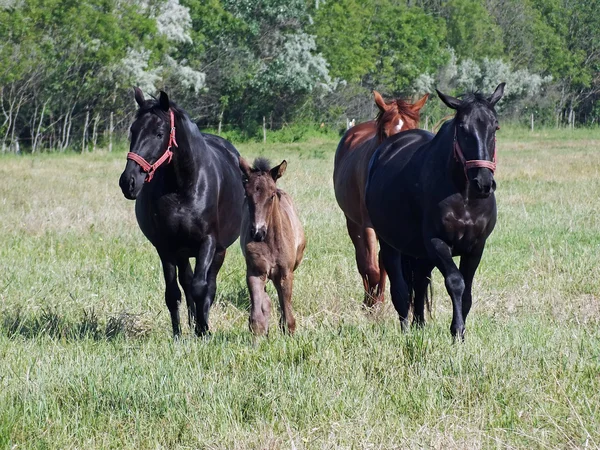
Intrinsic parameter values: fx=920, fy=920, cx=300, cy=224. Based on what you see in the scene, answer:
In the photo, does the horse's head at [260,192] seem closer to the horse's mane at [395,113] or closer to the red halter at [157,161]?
the red halter at [157,161]

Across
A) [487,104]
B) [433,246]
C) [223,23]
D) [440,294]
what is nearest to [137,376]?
[433,246]

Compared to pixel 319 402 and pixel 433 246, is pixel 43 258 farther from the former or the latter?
pixel 319 402

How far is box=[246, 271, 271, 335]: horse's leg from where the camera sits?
6.76 metres

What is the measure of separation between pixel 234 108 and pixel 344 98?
978 centimetres

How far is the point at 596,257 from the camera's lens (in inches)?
373

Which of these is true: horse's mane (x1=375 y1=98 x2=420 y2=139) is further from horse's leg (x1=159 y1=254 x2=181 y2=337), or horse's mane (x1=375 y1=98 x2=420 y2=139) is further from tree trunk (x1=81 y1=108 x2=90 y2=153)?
tree trunk (x1=81 y1=108 x2=90 y2=153)

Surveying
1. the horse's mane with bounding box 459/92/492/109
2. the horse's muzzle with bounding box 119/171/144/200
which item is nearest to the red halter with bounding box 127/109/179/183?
the horse's muzzle with bounding box 119/171/144/200

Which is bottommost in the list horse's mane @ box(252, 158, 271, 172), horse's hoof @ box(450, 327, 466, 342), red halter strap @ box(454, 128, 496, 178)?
horse's hoof @ box(450, 327, 466, 342)

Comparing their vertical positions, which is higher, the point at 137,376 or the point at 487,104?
the point at 487,104

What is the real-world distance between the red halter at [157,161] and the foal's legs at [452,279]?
2004mm

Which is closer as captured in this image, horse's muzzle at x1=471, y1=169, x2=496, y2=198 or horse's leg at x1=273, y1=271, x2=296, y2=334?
horse's muzzle at x1=471, y1=169, x2=496, y2=198

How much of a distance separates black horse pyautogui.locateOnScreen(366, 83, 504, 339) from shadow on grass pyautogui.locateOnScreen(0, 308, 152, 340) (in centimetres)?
209


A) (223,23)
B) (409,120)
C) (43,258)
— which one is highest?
(223,23)

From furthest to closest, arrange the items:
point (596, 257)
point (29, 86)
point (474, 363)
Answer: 1. point (29, 86)
2. point (596, 257)
3. point (474, 363)
